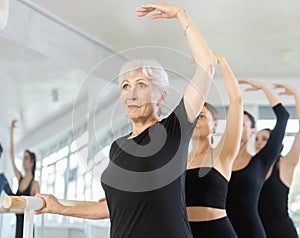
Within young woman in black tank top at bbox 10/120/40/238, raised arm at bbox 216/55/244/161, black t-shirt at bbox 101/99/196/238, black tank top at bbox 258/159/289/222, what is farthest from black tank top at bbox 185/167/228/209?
young woman in black tank top at bbox 10/120/40/238

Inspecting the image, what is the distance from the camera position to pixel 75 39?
3.53 metres

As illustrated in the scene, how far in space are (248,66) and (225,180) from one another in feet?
9.49

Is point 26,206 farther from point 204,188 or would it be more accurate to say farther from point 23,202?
point 204,188

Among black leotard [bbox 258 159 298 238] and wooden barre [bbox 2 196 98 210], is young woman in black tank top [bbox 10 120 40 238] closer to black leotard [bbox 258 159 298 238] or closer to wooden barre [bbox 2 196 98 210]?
black leotard [bbox 258 159 298 238]

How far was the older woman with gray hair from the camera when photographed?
1.18m

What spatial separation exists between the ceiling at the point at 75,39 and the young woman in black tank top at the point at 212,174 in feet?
3.59

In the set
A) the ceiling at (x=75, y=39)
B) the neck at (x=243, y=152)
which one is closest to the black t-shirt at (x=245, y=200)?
the neck at (x=243, y=152)

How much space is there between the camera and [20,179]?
3.33m

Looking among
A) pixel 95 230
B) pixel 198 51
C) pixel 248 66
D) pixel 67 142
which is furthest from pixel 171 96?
pixel 248 66

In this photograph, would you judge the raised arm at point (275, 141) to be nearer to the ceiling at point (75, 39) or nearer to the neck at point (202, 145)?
the neck at point (202, 145)

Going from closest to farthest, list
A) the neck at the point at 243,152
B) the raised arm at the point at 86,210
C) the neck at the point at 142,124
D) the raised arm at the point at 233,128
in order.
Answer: the neck at the point at 142,124
the raised arm at the point at 86,210
the raised arm at the point at 233,128
the neck at the point at 243,152

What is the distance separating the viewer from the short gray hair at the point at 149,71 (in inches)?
50.2

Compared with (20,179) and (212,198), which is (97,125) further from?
(20,179)

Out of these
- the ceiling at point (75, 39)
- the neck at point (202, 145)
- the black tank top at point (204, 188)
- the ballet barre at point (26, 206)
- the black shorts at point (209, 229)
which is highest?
the ceiling at point (75, 39)
